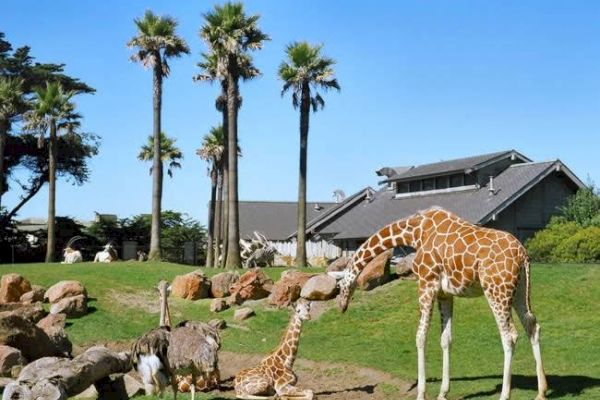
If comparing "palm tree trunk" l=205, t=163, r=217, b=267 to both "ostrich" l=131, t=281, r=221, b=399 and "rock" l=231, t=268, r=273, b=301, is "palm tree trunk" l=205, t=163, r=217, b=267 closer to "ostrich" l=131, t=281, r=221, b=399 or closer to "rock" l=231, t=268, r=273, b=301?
"rock" l=231, t=268, r=273, b=301

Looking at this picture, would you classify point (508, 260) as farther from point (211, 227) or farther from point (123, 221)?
point (123, 221)

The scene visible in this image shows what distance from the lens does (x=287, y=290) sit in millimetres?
28484

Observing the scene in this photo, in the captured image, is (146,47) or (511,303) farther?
(146,47)

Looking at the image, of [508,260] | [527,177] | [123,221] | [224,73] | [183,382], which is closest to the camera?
[508,260]

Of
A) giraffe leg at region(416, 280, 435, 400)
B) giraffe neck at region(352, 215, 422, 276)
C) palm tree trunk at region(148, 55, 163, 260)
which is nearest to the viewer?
giraffe leg at region(416, 280, 435, 400)

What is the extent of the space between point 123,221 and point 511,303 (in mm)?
52617

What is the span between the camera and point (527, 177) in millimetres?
46625

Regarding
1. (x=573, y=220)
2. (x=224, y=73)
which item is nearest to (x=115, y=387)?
(x=224, y=73)

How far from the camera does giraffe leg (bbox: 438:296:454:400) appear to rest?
52.1 ft

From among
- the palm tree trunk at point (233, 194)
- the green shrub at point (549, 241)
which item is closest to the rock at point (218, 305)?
the palm tree trunk at point (233, 194)

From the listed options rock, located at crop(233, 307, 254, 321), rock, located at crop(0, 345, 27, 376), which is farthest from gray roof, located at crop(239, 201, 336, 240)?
rock, located at crop(0, 345, 27, 376)

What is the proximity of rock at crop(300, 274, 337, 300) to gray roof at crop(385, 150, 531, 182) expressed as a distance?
2239 cm

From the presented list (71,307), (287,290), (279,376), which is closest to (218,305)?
(287,290)

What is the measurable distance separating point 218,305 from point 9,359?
391 inches
